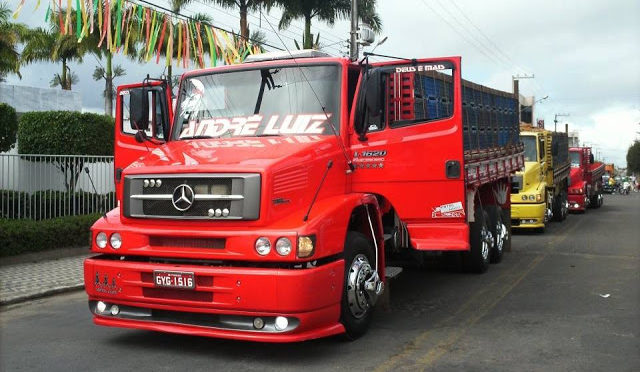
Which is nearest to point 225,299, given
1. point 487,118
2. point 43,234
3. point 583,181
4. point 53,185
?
point 487,118

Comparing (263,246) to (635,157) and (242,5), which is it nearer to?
(242,5)

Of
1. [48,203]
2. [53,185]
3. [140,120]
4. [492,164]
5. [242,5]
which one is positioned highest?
[242,5]

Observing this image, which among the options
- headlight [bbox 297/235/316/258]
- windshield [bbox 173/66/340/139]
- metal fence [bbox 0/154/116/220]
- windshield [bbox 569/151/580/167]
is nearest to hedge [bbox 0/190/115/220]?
metal fence [bbox 0/154/116/220]

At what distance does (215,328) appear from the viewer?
17.7 ft

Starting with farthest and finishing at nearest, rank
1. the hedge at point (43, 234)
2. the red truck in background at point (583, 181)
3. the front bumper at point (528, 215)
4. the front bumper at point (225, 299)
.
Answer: the red truck in background at point (583, 181), the front bumper at point (528, 215), the hedge at point (43, 234), the front bumper at point (225, 299)

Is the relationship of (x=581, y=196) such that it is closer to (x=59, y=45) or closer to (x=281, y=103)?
(x=281, y=103)

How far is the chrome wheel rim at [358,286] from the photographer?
5820 millimetres

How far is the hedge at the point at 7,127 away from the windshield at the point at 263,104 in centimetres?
677

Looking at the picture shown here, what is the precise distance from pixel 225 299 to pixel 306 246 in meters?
0.75

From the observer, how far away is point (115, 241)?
18.8 ft

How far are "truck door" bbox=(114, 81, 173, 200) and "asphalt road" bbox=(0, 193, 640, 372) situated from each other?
1692 mm

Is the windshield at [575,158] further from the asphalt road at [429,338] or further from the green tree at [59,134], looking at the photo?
the green tree at [59,134]

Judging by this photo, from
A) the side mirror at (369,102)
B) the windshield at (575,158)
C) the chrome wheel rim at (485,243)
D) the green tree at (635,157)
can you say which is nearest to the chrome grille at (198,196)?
the side mirror at (369,102)

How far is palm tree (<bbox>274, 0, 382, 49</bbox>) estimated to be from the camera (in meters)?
25.6
